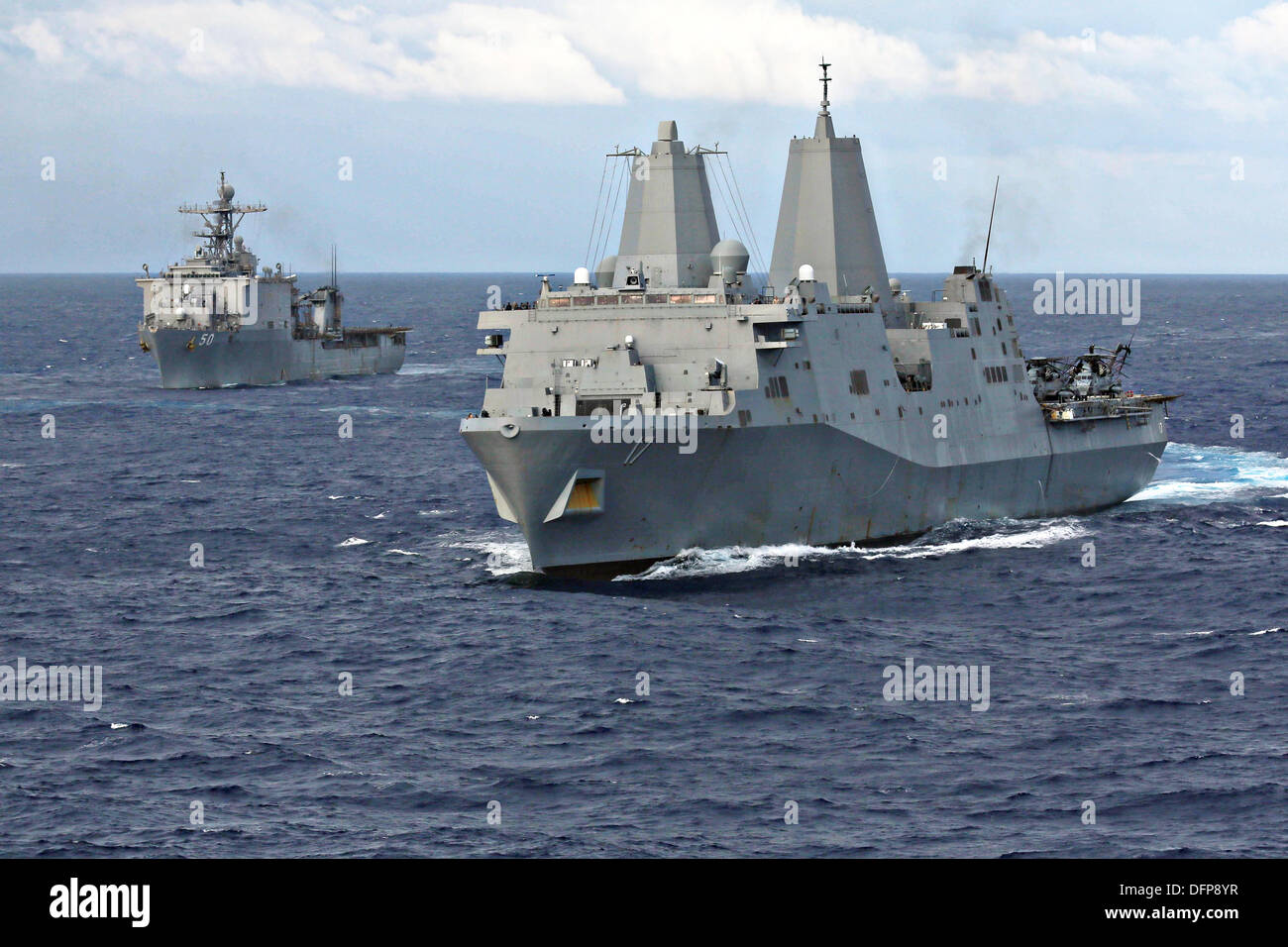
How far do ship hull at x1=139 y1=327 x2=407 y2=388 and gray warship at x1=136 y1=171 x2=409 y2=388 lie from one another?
0.05 meters

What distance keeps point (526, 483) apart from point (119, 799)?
13.3m

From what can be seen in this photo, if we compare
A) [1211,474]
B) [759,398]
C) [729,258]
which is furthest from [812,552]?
[1211,474]

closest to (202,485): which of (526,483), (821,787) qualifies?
(526,483)

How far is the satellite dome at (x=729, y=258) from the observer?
117ft

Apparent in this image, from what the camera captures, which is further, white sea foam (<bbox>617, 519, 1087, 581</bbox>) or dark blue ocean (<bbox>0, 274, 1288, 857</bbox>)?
white sea foam (<bbox>617, 519, 1087, 581</bbox>)

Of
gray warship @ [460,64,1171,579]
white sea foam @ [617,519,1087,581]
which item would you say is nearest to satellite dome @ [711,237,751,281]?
gray warship @ [460,64,1171,579]

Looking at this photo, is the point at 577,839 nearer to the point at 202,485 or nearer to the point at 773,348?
the point at 773,348

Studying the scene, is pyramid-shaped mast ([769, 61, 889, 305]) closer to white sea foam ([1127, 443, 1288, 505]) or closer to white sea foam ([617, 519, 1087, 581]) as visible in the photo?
white sea foam ([617, 519, 1087, 581])

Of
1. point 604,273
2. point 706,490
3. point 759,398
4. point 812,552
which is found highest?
point 604,273

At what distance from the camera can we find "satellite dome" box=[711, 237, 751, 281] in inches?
1409

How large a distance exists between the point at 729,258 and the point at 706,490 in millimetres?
6214

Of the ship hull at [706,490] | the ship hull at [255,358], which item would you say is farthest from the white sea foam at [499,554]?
the ship hull at [255,358]

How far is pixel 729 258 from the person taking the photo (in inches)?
1411

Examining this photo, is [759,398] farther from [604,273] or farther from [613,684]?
[613,684]
